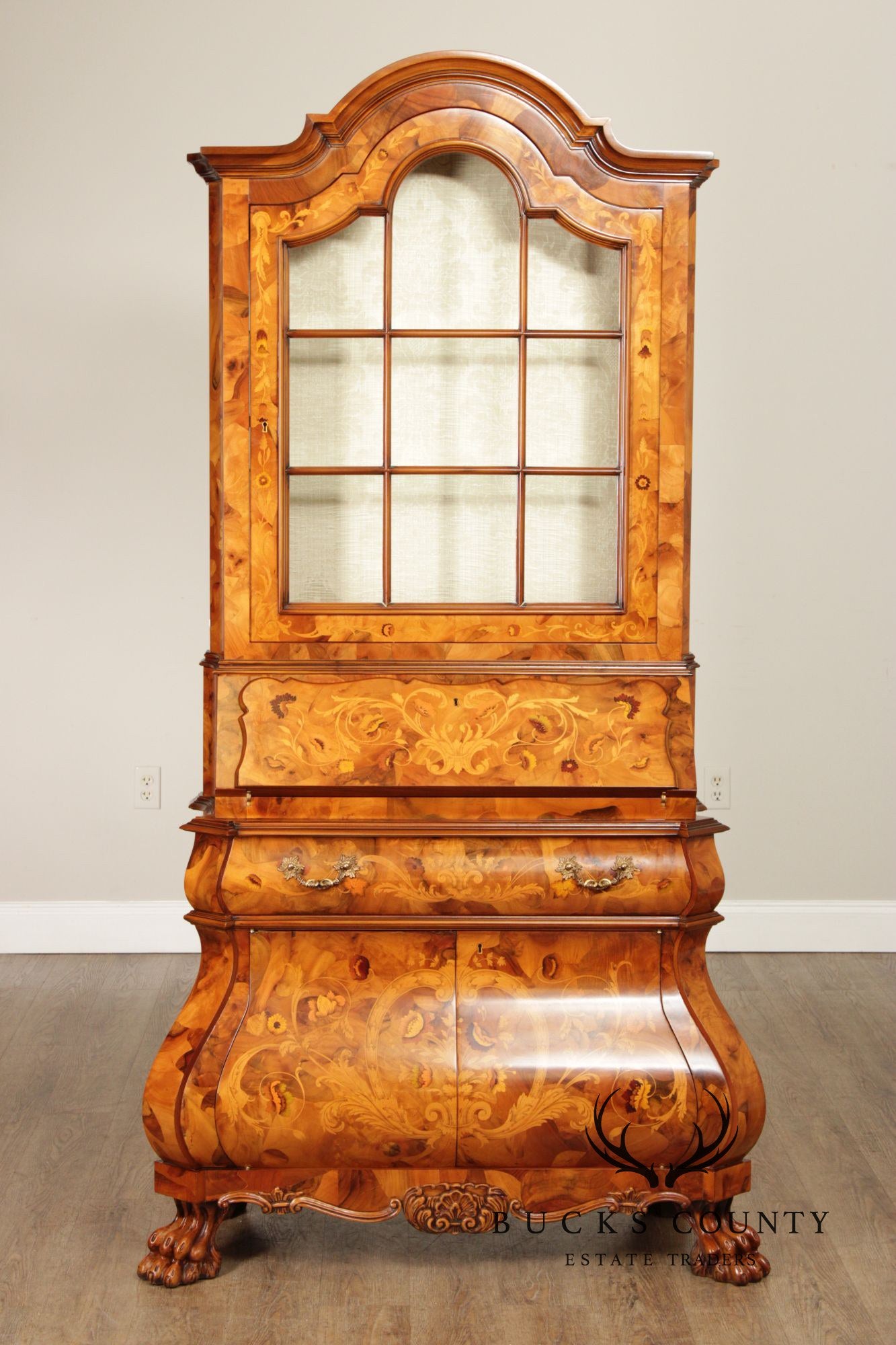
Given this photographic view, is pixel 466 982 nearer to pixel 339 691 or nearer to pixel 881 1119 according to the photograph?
pixel 339 691

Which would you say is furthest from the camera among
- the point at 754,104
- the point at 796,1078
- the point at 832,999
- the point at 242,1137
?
the point at 754,104

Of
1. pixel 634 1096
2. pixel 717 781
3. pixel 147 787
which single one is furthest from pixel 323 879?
pixel 717 781

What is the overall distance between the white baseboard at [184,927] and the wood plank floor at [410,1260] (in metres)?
0.76

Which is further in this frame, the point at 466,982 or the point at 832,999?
the point at 832,999

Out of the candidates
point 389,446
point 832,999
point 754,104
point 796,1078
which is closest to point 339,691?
point 389,446

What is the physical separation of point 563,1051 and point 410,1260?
0.41 meters

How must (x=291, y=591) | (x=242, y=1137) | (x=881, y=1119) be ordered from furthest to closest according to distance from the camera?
(x=881, y=1119) < (x=291, y=591) < (x=242, y=1137)

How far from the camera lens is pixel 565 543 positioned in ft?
6.41

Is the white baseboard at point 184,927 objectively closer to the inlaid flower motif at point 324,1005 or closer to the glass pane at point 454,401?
the inlaid flower motif at point 324,1005

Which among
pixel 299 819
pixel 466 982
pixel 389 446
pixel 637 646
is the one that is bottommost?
pixel 466 982

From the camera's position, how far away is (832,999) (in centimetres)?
307

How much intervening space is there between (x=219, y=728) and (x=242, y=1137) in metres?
0.60

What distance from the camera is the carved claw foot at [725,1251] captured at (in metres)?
1.84

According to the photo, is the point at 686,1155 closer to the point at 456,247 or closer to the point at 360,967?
the point at 360,967
